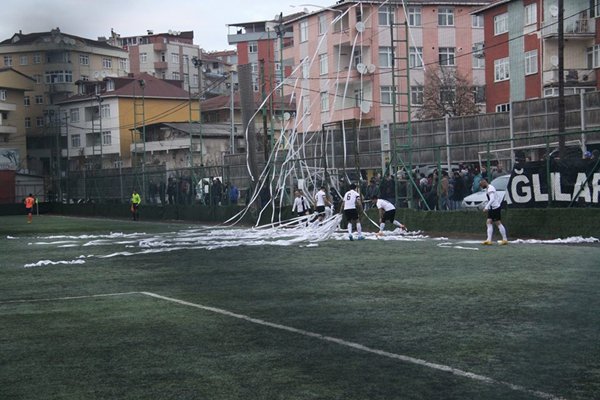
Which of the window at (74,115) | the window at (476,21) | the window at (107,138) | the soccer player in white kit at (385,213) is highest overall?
the window at (476,21)

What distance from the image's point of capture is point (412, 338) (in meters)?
10.2

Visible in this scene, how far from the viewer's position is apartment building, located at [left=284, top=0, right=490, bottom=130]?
65.1 metres

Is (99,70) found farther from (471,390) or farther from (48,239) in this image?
(471,390)

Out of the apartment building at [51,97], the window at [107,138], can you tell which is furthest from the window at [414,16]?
the window at [107,138]

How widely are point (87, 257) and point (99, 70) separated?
72.5 meters

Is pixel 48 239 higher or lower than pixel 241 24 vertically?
lower

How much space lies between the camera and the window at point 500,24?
192 feet

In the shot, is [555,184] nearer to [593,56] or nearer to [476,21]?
[593,56]

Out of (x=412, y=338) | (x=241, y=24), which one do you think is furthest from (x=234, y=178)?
(x=241, y=24)

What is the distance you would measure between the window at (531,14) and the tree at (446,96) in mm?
7430

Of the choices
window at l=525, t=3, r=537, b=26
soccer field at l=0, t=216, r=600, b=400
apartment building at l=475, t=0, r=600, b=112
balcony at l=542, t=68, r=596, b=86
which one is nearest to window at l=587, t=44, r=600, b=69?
apartment building at l=475, t=0, r=600, b=112

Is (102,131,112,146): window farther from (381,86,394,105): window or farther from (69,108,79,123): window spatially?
(381,86,394,105): window

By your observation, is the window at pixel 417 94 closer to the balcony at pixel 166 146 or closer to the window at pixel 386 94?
the window at pixel 386 94

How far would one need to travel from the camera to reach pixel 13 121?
9994cm
